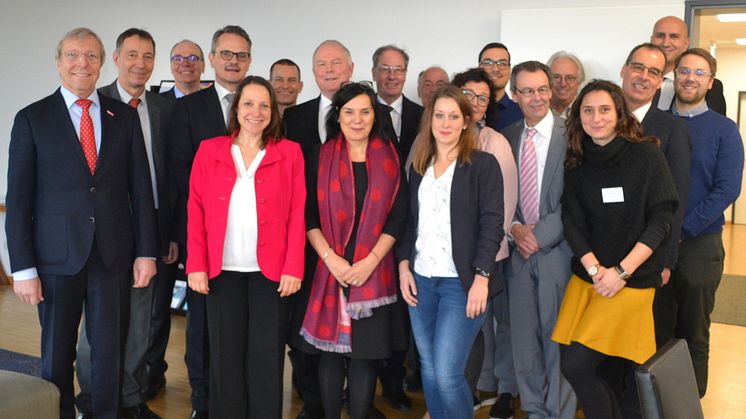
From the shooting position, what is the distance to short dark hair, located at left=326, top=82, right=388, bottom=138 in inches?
115

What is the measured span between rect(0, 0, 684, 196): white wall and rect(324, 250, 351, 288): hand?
3.17 metres

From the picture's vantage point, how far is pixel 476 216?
2.70 meters

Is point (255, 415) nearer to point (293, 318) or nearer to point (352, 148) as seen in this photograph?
Answer: point (293, 318)

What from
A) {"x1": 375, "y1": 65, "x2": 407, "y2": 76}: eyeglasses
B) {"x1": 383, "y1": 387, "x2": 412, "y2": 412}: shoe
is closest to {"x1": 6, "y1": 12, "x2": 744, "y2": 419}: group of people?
{"x1": 383, "y1": 387, "x2": 412, "y2": 412}: shoe

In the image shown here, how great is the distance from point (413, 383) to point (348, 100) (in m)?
1.85

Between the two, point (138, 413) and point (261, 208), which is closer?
point (261, 208)

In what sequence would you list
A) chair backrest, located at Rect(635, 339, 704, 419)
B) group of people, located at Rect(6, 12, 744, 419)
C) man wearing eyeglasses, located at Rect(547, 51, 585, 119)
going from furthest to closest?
man wearing eyeglasses, located at Rect(547, 51, 585, 119) < group of people, located at Rect(6, 12, 744, 419) < chair backrest, located at Rect(635, 339, 704, 419)

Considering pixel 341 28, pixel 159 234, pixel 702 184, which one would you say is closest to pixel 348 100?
pixel 159 234

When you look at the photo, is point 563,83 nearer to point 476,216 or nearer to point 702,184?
point 702,184

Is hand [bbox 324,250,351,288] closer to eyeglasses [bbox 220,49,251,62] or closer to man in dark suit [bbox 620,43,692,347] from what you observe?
eyeglasses [bbox 220,49,251,62]

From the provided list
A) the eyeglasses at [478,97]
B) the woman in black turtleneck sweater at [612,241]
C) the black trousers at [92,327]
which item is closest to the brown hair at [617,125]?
the woman in black turtleneck sweater at [612,241]

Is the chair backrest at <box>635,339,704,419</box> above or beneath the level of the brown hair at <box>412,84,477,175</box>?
beneath

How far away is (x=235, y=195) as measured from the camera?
9.27ft

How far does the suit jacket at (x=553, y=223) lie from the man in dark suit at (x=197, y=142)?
151 cm
